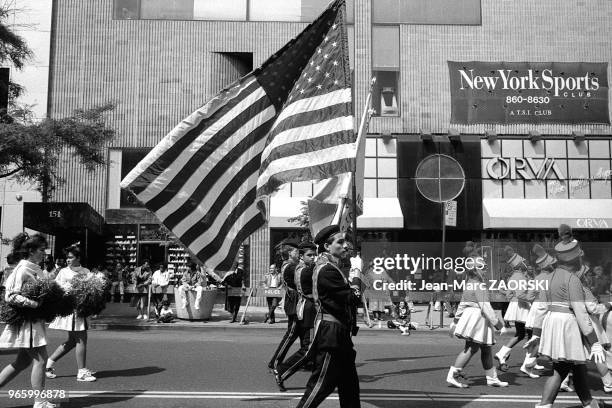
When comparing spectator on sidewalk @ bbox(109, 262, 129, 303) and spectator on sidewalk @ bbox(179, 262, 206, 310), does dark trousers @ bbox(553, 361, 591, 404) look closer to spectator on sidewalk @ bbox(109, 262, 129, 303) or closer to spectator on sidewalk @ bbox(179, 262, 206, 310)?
spectator on sidewalk @ bbox(179, 262, 206, 310)

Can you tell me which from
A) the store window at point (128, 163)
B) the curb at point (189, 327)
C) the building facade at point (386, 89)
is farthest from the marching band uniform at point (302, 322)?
the store window at point (128, 163)

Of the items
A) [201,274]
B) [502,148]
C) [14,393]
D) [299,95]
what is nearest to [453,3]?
[502,148]

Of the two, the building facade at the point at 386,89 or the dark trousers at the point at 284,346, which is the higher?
the building facade at the point at 386,89

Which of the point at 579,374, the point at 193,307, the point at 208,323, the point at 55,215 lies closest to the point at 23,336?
the point at 579,374

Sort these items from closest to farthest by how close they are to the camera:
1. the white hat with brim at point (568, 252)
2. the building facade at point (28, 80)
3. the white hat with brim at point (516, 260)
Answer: the white hat with brim at point (568, 252) → the white hat with brim at point (516, 260) → the building facade at point (28, 80)

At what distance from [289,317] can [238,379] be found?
4.35ft

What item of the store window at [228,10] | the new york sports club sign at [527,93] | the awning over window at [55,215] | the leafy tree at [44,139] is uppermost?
the store window at [228,10]

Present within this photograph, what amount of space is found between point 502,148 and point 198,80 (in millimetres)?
13232

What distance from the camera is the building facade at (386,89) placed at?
2619 cm

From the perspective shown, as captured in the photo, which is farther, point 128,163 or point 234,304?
point 128,163

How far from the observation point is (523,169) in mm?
26469

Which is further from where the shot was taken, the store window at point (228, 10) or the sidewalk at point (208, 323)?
the store window at point (228, 10)

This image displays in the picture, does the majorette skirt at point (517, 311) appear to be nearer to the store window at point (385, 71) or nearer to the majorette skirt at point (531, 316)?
the majorette skirt at point (531, 316)

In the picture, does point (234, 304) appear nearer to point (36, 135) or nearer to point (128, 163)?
point (36, 135)
